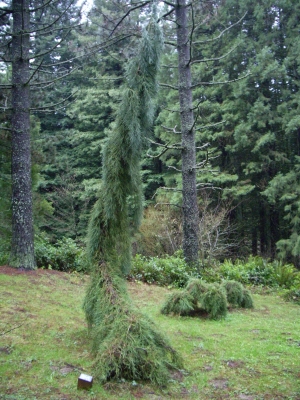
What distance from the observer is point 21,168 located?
7801 mm

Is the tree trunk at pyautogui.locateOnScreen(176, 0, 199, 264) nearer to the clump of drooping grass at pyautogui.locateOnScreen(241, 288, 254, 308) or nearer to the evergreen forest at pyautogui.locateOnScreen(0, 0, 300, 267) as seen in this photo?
the clump of drooping grass at pyautogui.locateOnScreen(241, 288, 254, 308)

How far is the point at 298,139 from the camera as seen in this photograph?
17.5 meters

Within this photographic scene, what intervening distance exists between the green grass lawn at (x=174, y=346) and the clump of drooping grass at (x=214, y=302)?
15 cm

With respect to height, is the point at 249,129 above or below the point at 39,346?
above

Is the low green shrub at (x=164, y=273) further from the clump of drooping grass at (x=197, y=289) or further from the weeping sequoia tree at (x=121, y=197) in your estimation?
the weeping sequoia tree at (x=121, y=197)

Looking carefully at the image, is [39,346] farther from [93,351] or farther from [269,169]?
[269,169]

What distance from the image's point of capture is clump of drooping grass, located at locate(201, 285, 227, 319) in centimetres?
569

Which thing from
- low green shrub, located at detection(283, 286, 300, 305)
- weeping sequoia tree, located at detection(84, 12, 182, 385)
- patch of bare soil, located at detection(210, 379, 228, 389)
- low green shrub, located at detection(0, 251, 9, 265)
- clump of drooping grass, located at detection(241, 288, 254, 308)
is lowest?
low green shrub, located at detection(283, 286, 300, 305)

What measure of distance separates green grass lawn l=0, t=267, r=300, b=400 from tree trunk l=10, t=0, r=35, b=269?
4.25 feet

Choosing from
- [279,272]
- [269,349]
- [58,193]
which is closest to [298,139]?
[279,272]

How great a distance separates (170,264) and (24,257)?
3.10 meters

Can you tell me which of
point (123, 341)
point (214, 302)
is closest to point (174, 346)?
point (123, 341)

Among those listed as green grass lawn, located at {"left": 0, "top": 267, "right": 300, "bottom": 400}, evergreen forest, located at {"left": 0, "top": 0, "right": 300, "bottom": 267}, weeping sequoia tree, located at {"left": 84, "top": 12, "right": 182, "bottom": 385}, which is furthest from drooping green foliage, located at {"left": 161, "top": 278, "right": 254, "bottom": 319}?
evergreen forest, located at {"left": 0, "top": 0, "right": 300, "bottom": 267}

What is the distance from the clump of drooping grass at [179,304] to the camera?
5676 millimetres
